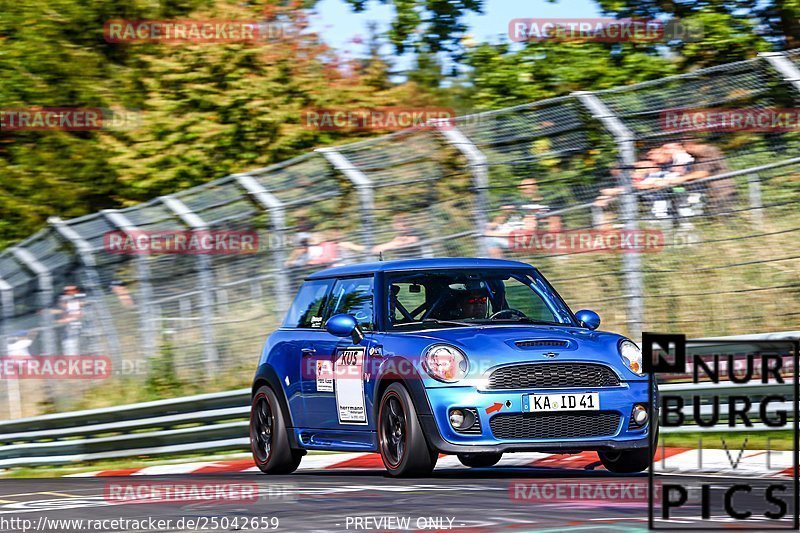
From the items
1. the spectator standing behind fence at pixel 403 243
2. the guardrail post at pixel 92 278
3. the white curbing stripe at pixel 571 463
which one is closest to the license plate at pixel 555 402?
the white curbing stripe at pixel 571 463

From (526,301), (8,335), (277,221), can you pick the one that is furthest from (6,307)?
(526,301)

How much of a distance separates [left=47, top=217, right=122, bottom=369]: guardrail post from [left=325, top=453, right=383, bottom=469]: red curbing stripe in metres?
5.57

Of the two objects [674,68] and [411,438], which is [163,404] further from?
[674,68]

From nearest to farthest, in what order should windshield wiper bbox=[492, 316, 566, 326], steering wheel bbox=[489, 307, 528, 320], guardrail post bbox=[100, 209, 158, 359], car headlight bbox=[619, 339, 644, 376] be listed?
car headlight bbox=[619, 339, 644, 376] < windshield wiper bbox=[492, 316, 566, 326] < steering wheel bbox=[489, 307, 528, 320] < guardrail post bbox=[100, 209, 158, 359]

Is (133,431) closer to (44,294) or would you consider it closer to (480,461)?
(44,294)

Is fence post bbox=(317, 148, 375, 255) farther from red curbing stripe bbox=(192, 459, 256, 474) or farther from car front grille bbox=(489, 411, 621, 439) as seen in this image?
car front grille bbox=(489, 411, 621, 439)

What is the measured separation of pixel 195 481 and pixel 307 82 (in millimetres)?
15124

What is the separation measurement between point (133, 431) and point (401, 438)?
266 inches

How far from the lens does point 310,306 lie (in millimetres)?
11492

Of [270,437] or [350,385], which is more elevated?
[350,385]

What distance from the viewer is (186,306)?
1672 centimetres

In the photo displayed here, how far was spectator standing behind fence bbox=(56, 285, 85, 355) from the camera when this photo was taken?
59.1ft

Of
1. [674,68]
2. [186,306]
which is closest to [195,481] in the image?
[186,306]

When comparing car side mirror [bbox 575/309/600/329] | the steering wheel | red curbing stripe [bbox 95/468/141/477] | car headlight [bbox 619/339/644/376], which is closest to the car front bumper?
car headlight [bbox 619/339/644/376]
